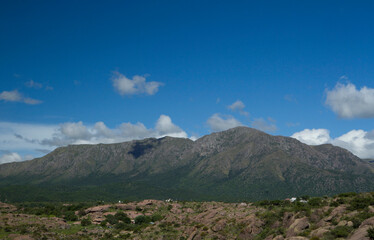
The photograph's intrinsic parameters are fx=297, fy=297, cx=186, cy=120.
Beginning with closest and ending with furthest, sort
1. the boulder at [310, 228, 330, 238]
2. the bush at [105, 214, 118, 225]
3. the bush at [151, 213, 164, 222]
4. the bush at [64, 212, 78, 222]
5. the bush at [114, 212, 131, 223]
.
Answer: the boulder at [310, 228, 330, 238]
the bush at [105, 214, 118, 225]
the bush at [114, 212, 131, 223]
the bush at [151, 213, 164, 222]
the bush at [64, 212, 78, 222]

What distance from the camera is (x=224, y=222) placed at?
2530 inches

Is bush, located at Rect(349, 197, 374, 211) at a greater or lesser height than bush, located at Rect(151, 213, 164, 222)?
greater

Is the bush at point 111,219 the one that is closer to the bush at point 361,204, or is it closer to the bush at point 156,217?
the bush at point 156,217

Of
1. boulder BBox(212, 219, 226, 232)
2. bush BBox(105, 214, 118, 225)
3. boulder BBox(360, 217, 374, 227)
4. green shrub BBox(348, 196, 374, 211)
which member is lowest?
bush BBox(105, 214, 118, 225)

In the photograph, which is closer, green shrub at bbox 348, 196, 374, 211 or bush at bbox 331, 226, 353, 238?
bush at bbox 331, 226, 353, 238

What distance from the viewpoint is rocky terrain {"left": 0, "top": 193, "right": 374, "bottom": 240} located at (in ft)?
139

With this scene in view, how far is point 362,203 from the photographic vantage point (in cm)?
4825

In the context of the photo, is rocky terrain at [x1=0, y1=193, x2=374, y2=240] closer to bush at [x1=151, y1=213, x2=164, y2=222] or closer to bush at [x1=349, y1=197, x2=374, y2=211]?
bush at [x1=349, y1=197, x2=374, y2=211]

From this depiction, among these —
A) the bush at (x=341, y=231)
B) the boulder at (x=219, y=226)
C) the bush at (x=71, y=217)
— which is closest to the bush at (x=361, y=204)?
the bush at (x=341, y=231)

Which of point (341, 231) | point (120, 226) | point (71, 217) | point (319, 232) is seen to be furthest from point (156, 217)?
point (341, 231)

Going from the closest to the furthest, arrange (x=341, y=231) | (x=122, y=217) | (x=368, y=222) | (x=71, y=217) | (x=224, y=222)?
(x=368, y=222) < (x=341, y=231) < (x=224, y=222) < (x=122, y=217) < (x=71, y=217)

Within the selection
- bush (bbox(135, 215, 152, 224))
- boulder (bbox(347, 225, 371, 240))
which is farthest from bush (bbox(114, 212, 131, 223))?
boulder (bbox(347, 225, 371, 240))

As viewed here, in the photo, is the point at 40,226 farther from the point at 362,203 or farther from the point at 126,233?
the point at 362,203

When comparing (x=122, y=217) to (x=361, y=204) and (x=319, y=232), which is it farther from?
(x=361, y=204)
